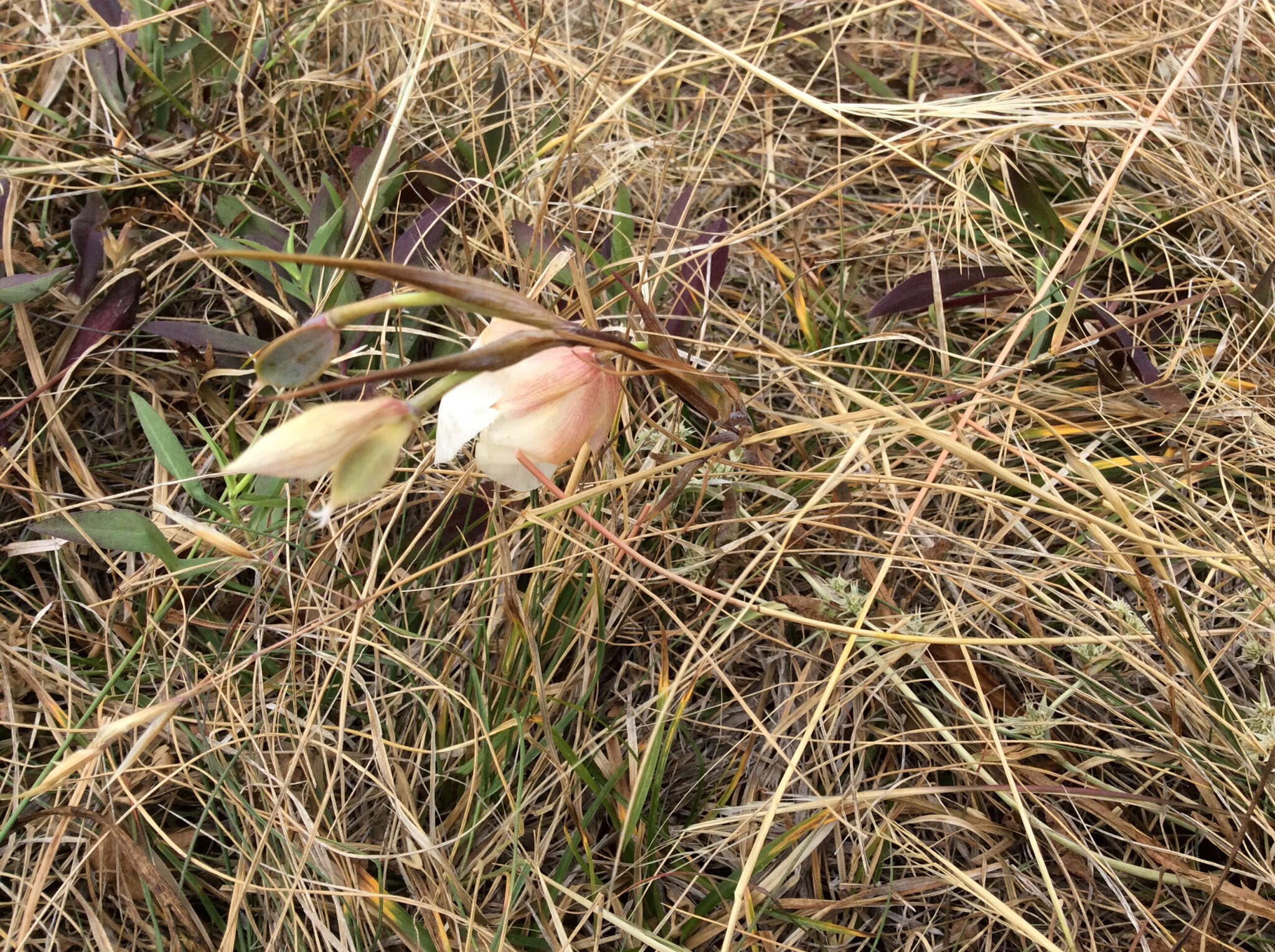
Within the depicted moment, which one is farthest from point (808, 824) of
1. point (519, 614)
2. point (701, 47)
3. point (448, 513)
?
point (701, 47)

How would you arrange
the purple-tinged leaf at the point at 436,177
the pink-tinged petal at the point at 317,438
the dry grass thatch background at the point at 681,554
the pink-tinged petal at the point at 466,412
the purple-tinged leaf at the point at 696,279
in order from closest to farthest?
the pink-tinged petal at the point at 317,438 < the pink-tinged petal at the point at 466,412 < the dry grass thatch background at the point at 681,554 < the purple-tinged leaf at the point at 696,279 < the purple-tinged leaf at the point at 436,177

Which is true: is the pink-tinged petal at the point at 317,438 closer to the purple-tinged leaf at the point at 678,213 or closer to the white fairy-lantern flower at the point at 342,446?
the white fairy-lantern flower at the point at 342,446

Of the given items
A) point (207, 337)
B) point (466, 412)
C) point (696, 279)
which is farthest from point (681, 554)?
point (207, 337)

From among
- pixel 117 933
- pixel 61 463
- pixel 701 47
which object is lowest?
pixel 117 933

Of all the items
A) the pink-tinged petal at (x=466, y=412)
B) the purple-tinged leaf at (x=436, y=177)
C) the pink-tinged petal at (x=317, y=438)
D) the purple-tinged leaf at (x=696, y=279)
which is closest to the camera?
the pink-tinged petal at (x=317, y=438)

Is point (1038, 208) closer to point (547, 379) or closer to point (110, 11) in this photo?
point (547, 379)

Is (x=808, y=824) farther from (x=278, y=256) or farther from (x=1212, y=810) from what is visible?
(x=278, y=256)

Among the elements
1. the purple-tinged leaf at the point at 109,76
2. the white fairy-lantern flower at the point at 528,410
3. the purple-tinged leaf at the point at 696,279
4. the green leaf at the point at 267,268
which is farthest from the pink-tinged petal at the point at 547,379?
the purple-tinged leaf at the point at 109,76

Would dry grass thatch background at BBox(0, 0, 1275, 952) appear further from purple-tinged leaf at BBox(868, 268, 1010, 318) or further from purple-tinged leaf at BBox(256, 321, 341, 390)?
purple-tinged leaf at BBox(256, 321, 341, 390)
